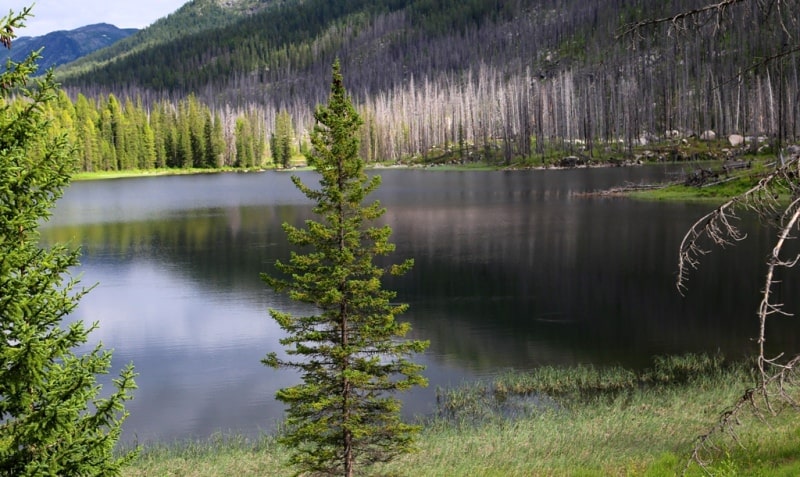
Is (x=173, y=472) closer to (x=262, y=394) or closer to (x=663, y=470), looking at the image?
(x=262, y=394)

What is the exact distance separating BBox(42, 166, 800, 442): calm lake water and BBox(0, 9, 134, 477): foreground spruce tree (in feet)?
42.4

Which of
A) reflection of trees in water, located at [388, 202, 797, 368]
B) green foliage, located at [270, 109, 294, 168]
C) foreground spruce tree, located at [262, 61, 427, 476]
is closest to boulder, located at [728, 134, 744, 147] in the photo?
reflection of trees in water, located at [388, 202, 797, 368]

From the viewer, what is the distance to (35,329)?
704 cm

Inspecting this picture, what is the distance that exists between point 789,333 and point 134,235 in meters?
48.0

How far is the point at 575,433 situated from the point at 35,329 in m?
13.5

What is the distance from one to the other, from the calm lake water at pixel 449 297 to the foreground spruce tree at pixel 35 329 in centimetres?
1291

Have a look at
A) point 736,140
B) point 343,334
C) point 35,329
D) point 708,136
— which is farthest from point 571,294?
point 708,136

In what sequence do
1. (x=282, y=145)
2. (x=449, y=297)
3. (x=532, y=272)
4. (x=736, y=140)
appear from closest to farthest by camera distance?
(x=449, y=297) → (x=532, y=272) → (x=736, y=140) → (x=282, y=145)

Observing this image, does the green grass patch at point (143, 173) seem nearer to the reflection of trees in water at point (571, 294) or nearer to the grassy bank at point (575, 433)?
the reflection of trees in water at point (571, 294)

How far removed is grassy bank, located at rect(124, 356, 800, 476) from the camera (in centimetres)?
1284

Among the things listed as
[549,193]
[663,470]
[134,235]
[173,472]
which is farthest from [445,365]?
[549,193]

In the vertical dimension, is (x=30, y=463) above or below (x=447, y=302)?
above

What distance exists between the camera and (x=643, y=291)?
109 ft

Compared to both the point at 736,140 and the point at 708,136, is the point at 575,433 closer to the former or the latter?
the point at 736,140
